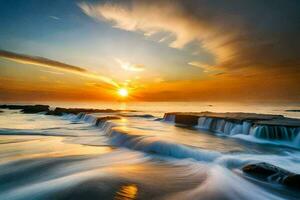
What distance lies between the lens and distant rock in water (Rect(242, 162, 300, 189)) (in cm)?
628

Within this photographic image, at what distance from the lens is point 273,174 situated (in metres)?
6.84

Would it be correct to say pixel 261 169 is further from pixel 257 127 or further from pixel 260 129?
pixel 257 127

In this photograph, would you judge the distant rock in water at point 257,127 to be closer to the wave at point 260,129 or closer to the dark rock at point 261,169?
the wave at point 260,129

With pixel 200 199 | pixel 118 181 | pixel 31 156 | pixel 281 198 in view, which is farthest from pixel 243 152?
pixel 31 156

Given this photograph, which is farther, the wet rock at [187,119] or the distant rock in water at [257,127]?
the wet rock at [187,119]

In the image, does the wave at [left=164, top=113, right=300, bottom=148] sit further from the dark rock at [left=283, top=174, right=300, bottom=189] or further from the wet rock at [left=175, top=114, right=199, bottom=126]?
the dark rock at [left=283, top=174, right=300, bottom=189]

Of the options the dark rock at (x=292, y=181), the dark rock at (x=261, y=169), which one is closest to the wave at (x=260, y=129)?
the dark rock at (x=261, y=169)

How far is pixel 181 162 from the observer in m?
8.95

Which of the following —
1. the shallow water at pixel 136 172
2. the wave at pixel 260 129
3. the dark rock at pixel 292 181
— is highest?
the wave at pixel 260 129

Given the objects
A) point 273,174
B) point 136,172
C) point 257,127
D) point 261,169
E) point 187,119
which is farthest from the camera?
point 187,119

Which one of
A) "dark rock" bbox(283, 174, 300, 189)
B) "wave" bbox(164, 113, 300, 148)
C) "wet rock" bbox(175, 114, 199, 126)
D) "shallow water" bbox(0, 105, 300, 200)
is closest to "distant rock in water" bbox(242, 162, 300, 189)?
"dark rock" bbox(283, 174, 300, 189)

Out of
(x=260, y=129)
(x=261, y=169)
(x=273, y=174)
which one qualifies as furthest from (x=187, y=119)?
(x=273, y=174)

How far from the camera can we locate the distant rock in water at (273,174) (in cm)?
628

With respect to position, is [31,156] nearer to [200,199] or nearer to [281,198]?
[200,199]
